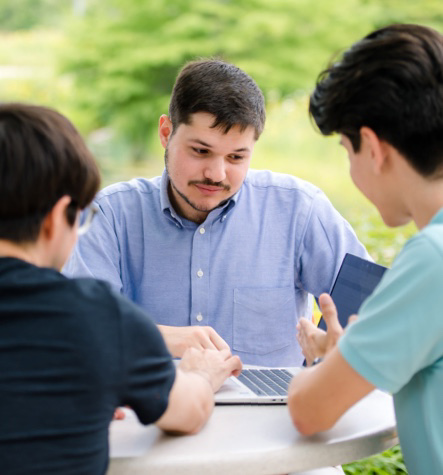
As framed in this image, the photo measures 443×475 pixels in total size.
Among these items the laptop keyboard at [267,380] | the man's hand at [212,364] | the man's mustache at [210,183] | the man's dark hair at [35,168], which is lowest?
the laptop keyboard at [267,380]

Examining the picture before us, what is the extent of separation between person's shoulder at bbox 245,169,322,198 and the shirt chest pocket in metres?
0.29

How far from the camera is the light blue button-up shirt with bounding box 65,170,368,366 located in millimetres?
2016

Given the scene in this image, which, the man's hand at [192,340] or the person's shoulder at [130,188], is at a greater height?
the person's shoulder at [130,188]

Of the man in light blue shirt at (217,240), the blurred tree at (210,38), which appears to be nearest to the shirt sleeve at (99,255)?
the man in light blue shirt at (217,240)

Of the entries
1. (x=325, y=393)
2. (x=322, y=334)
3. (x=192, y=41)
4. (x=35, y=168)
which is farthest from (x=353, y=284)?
(x=192, y=41)

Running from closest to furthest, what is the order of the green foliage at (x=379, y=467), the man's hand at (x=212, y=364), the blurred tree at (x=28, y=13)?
1. the man's hand at (x=212, y=364)
2. the green foliage at (x=379, y=467)
3. the blurred tree at (x=28, y=13)

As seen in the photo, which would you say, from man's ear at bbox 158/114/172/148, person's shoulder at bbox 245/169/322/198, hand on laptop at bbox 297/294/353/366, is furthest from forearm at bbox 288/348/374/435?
man's ear at bbox 158/114/172/148

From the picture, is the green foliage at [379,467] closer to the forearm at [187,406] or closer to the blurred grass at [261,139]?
the forearm at [187,406]

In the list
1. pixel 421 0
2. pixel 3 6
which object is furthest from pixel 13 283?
→ pixel 3 6

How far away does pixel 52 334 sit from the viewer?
40.3 inches

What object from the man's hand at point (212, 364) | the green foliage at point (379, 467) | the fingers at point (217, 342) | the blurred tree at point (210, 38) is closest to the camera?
the man's hand at point (212, 364)

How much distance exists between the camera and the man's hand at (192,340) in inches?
Answer: 62.5

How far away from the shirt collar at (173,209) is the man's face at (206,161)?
0.02 metres

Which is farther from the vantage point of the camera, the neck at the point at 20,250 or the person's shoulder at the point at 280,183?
the person's shoulder at the point at 280,183
